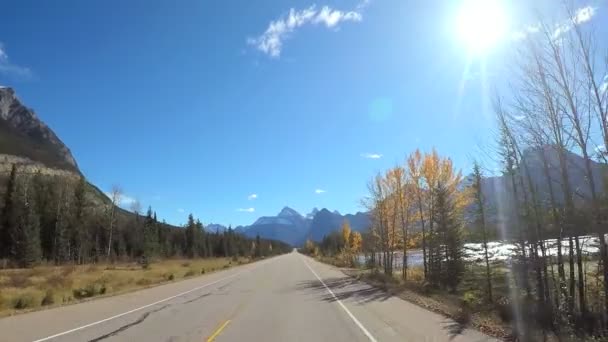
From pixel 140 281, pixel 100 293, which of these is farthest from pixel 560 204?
pixel 140 281

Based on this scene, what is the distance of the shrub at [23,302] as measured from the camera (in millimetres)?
19094

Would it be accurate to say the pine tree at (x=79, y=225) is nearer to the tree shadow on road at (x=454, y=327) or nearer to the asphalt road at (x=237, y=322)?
the asphalt road at (x=237, y=322)

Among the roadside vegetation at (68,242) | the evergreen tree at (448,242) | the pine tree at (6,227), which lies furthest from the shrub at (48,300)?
the pine tree at (6,227)

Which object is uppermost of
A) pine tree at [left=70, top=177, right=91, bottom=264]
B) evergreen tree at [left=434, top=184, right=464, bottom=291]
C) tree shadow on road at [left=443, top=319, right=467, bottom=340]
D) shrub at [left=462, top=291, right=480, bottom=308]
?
pine tree at [left=70, top=177, right=91, bottom=264]

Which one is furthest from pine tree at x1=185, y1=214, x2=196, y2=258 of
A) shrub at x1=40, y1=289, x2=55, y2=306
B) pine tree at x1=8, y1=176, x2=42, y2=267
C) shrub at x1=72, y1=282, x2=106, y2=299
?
shrub at x1=40, y1=289, x2=55, y2=306

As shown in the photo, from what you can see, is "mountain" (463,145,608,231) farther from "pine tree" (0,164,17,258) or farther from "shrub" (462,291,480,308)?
"pine tree" (0,164,17,258)

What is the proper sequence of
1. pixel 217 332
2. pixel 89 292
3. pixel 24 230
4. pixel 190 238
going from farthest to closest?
pixel 190 238, pixel 24 230, pixel 89 292, pixel 217 332

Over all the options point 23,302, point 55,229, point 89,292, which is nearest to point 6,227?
point 55,229

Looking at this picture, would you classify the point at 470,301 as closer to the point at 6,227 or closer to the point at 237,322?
the point at 237,322

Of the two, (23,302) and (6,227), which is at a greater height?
(6,227)

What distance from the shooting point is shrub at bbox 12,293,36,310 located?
19.1 meters

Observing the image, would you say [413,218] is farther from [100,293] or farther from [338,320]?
[338,320]

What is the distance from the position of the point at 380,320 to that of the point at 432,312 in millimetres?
3208

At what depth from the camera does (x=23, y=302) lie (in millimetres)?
19375
